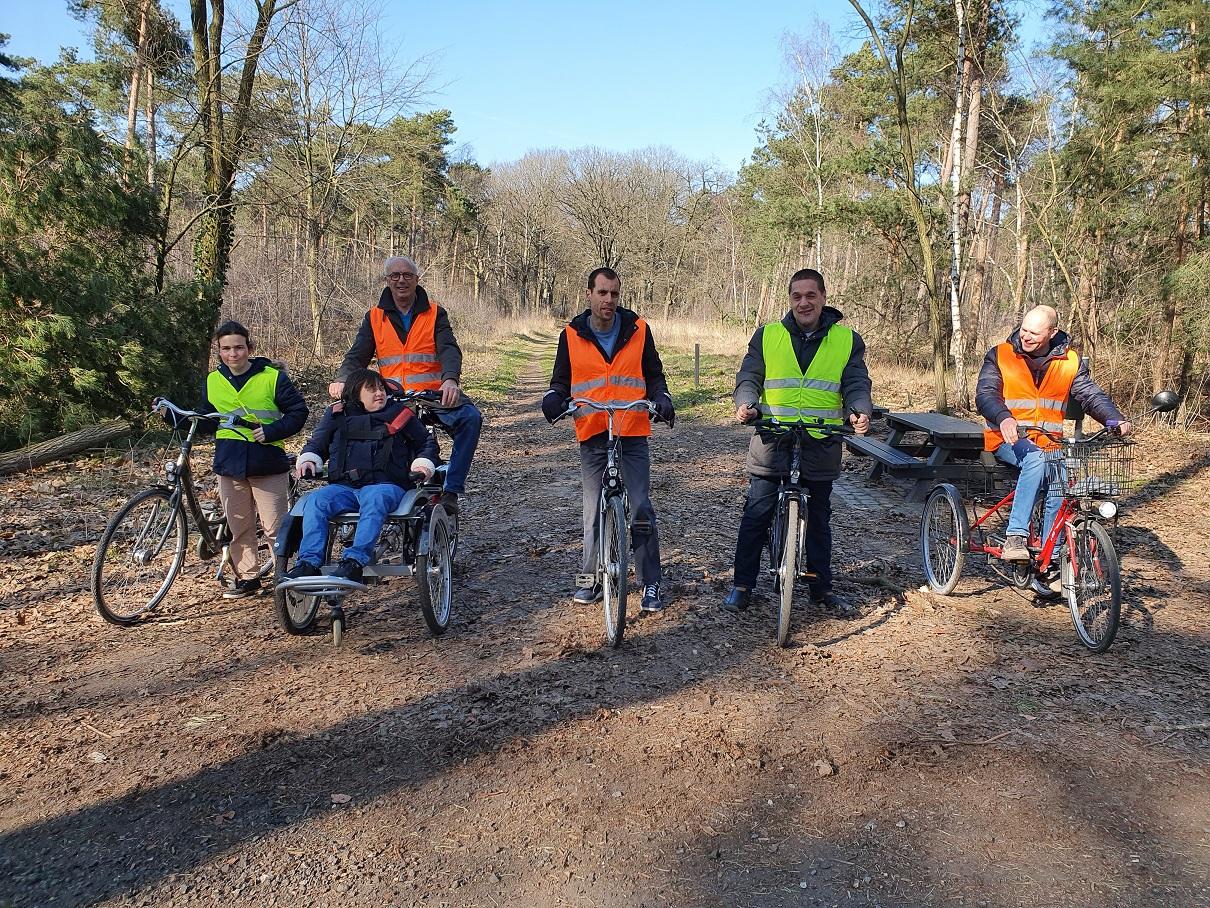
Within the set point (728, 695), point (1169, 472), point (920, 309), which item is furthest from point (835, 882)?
point (920, 309)

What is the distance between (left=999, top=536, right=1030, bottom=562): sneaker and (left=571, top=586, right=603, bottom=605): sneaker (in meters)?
2.57

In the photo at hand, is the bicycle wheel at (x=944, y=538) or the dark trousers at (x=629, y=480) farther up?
the dark trousers at (x=629, y=480)

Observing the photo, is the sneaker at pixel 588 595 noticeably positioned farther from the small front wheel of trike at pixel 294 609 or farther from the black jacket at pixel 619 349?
the small front wheel of trike at pixel 294 609

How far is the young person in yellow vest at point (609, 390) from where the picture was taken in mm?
4676

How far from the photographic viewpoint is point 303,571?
3881 millimetres

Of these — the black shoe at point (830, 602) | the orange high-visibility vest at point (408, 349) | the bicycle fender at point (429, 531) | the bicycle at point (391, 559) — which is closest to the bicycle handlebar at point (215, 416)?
the bicycle at point (391, 559)

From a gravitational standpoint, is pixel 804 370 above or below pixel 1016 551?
above

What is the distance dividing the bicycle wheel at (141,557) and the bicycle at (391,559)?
1.03m

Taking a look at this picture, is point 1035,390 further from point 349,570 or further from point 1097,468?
point 349,570

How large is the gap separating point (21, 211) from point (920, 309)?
18.1 meters

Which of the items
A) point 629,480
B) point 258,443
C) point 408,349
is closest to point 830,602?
point 629,480

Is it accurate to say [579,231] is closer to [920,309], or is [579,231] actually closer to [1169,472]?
[920,309]

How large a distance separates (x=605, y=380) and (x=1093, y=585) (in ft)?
9.82

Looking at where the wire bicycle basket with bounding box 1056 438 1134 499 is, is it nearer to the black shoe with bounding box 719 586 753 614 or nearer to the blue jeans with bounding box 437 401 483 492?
the black shoe with bounding box 719 586 753 614
